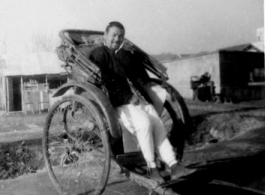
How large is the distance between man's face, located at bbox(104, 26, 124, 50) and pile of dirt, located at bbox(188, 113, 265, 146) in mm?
4652

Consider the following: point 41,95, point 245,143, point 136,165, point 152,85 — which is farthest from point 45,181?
point 41,95

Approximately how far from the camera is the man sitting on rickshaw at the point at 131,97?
2.36 m

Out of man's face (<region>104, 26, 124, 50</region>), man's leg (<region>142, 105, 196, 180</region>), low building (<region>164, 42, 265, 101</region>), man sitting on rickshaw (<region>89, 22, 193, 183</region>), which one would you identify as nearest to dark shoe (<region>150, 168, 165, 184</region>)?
man sitting on rickshaw (<region>89, 22, 193, 183</region>)

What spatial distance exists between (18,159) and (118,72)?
10.8 feet

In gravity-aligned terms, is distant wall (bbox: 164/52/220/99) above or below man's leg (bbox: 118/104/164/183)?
above

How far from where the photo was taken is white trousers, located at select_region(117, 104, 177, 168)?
235 cm

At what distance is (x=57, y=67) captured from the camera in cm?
1438

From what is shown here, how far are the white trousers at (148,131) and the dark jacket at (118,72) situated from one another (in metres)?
0.15

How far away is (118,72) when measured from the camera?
2744 millimetres

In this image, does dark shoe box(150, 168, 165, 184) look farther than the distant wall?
No

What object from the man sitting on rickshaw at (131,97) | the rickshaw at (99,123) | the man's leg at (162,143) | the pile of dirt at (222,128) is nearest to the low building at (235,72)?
the pile of dirt at (222,128)

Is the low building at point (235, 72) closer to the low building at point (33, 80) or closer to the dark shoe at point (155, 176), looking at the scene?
the low building at point (33, 80)

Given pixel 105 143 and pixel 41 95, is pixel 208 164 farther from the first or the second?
pixel 41 95

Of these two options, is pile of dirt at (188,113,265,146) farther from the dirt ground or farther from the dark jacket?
the dark jacket
